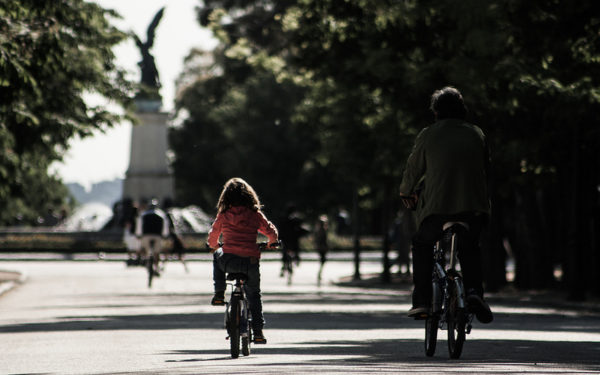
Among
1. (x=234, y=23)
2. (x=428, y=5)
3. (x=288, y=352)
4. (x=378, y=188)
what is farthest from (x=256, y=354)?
(x=234, y=23)

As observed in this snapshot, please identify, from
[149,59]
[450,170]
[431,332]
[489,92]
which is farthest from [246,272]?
[149,59]

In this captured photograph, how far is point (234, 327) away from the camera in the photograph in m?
11.7

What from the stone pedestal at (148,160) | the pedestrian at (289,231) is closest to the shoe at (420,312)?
the pedestrian at (289,231)

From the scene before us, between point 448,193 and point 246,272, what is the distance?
103 inches

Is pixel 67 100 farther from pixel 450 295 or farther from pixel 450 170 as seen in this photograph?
pixel 450 295

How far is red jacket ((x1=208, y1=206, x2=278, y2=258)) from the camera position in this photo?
12.0m

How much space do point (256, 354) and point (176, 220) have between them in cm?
5151

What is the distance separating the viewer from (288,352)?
1216 cm

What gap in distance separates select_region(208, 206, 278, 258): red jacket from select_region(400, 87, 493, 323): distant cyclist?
7.00 feet

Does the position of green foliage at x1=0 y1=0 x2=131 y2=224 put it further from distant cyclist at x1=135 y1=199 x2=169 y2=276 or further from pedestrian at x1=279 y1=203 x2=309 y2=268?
pedestrian at x1=279 y1=203 x2=309 y2=268

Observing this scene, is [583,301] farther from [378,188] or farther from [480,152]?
[480,152]

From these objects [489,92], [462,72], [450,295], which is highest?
[462,72]

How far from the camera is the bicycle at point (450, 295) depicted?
988 cm

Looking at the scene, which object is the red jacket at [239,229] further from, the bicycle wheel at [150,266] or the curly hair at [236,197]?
the bicycle wheel at [150,266]
